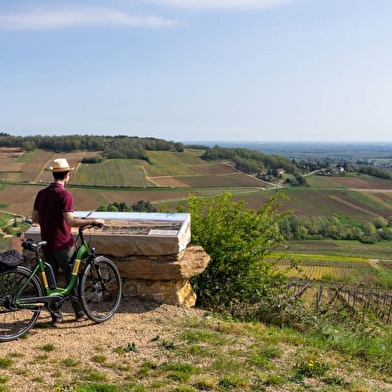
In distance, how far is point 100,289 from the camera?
233 inches

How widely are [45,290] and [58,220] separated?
2.73ft

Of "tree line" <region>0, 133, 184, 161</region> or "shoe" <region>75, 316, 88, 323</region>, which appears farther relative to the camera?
"tree line" <region>0, 133, 184, 161</region>

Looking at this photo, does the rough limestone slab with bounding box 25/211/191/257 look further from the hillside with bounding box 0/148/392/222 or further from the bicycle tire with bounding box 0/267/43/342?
the hillside with bounding box 0/148/392/222

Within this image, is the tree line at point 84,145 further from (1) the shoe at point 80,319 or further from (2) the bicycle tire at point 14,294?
(2) the bicycle tire at point 14,294

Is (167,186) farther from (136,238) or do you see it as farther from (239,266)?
(136,238)

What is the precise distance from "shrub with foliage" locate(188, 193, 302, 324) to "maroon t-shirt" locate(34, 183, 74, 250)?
Result: 116 inches

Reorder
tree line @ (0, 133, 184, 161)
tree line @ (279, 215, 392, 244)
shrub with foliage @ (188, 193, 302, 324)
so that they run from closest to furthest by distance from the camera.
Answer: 1. shrub with foliage @ (188, 193, 302, 324)
2. tree line @ (279, 215, 392, 244)
3. tree line @ (0, 133, 184, 161)

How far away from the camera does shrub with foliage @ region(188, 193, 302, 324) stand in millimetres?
7327

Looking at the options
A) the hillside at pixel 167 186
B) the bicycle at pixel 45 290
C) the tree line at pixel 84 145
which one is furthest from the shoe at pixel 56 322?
the tree line at pixel 84 145

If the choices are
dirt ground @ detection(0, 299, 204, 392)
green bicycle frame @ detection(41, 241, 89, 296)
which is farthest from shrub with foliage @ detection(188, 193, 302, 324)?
green bicycle frame @ detection(41, 241, 89, 296)

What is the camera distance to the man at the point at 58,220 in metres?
5.29

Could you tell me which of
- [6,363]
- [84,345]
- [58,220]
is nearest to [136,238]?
[58,220]

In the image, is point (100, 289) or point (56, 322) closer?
point (56, 322)

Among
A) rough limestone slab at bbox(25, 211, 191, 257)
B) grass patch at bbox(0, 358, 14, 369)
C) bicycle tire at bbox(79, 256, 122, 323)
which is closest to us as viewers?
grass patch at bbox(0, 358, 14, 369)
